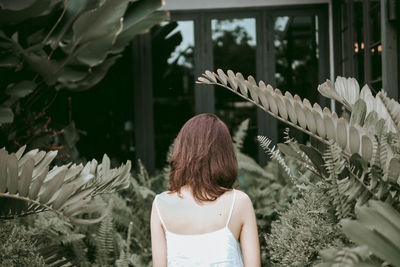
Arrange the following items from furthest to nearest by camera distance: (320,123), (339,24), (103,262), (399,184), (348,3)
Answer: (339,24) < (348,3) < (103,262) < (320,123) < (399,184)

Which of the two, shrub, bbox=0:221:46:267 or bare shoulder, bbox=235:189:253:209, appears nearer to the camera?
bare shoulder, bbox=235:189:253:209

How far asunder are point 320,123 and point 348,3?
3254 mm

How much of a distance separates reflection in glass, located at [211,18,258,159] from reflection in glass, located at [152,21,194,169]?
0.31 meters

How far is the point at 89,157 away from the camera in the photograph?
18.2 feet

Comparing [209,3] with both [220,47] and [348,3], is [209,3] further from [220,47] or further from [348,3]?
[348,3]

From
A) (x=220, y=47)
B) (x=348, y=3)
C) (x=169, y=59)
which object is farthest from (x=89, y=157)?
(x=348, y=3)

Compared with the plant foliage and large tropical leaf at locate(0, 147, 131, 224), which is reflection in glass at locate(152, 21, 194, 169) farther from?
the plant foliage

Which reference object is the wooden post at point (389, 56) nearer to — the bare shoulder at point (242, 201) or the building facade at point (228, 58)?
the building facade at point (228, 58)

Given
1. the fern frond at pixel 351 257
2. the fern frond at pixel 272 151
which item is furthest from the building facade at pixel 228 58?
the fern frond at pixel 351 257

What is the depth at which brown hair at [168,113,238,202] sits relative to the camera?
1.83 meters

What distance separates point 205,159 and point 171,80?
150 inches

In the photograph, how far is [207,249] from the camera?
1770mm

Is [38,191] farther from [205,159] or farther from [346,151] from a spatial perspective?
[346,151]

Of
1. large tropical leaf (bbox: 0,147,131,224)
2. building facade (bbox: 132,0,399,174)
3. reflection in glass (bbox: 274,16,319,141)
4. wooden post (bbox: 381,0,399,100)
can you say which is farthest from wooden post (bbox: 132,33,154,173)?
large tropical leaf (bbox: 0,147,131,224)
